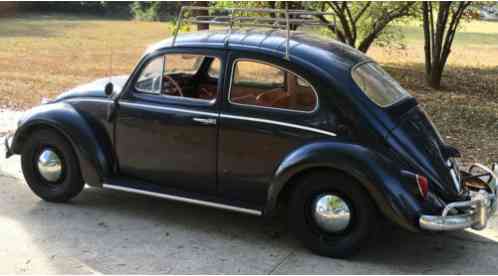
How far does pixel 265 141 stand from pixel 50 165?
7.01 feet

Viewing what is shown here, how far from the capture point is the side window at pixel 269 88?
199 inches

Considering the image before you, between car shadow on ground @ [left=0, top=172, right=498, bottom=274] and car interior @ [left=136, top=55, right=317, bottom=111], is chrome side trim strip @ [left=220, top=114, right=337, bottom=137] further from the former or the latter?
car shadow on ground @ [left=0, top=172, right=498, bottom=274]

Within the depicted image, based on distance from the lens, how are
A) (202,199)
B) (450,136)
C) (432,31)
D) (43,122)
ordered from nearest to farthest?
(202,199) → (43,122) → (450,136) → (432,31)

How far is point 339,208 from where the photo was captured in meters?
4.84

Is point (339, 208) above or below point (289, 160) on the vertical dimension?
below

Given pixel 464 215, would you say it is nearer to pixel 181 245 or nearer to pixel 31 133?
pixel 181 245

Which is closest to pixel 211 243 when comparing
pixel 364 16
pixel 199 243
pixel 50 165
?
pixel 199 243

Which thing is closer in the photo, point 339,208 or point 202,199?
point 339,208

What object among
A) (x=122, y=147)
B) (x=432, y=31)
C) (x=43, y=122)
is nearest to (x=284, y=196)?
(x=122, y=147)

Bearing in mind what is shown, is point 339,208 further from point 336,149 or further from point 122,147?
point 122,147

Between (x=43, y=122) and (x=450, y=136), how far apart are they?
5299 millimetres

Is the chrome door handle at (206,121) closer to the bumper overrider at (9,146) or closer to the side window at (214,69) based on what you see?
the side window at (214,69)

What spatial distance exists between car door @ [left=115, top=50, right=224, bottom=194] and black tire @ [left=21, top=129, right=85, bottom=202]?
47 centimetres

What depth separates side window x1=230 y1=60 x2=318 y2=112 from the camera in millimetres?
5059
